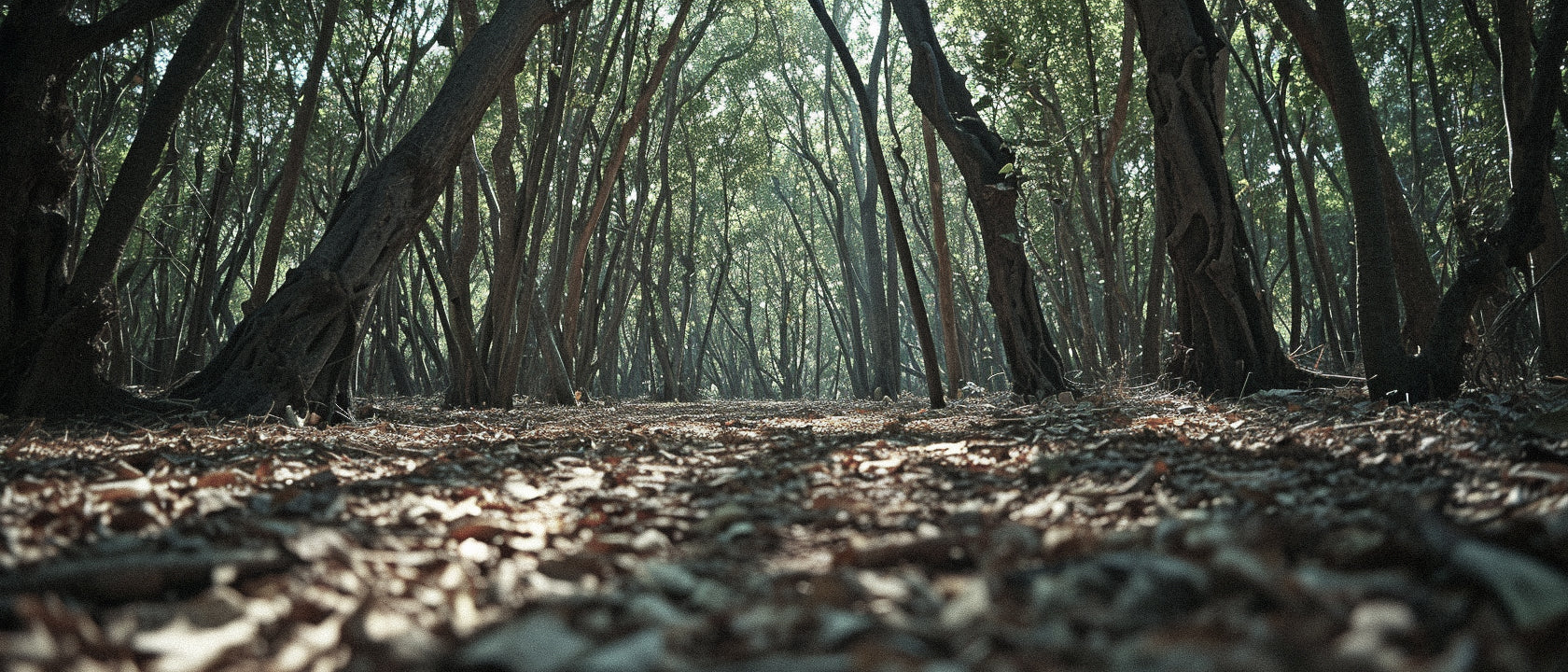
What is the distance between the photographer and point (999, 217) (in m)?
6.01

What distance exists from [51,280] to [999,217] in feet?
16.6

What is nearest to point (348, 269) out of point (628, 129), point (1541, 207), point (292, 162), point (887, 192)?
point (292, 162)

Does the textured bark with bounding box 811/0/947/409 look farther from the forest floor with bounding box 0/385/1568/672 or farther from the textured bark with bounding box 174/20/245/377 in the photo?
the textured bark with bounding box 174/20/245/377

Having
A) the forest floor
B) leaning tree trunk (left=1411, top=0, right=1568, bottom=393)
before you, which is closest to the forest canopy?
leaning tree trunk (left=1411, top=0, right=1568, bottom=393)

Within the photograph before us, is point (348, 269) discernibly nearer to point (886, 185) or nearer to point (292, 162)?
point (292, 162)

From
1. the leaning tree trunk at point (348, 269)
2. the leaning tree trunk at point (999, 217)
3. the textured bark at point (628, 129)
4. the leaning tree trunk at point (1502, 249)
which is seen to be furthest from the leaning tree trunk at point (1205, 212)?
the textured bark at point (628, 129)

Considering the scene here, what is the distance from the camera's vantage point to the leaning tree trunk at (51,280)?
3.75 meters

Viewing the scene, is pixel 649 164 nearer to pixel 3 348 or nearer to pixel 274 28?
pixel 274 28

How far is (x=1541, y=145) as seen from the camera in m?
3.47

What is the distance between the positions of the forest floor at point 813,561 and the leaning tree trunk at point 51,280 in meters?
1.41

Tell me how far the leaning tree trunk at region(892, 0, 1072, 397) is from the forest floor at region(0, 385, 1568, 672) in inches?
130

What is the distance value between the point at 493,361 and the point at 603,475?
4812mm

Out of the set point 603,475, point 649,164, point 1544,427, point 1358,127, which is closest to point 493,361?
point 603,475

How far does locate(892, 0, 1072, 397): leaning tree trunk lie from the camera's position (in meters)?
5.94
